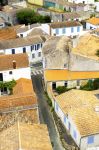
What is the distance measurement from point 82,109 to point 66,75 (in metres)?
10.9

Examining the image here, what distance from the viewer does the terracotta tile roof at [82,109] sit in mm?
38031

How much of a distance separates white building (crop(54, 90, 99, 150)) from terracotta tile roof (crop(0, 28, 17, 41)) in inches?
1000

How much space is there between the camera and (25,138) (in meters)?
34.5

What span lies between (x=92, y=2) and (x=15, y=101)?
208 ft

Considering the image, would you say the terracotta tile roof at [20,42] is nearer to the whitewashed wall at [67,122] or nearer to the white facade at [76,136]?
the whitewashed wall at [67,122]

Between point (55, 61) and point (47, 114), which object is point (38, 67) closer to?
point (55, 61)

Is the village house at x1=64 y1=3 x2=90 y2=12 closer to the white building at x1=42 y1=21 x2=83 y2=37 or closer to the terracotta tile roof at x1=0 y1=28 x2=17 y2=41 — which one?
the white building at x1=42 y1=21 x2=83 y2=37


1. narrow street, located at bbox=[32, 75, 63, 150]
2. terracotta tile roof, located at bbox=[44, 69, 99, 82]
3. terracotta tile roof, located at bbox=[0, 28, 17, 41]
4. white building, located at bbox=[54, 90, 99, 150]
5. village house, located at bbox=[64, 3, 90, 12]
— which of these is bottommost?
narrow street, located at bbox=[32, 75, 63, 150]

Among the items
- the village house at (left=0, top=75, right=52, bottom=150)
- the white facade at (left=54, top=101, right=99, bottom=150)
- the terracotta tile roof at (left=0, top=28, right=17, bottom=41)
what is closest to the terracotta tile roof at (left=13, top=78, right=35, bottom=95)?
the village house at (left=0, top=75, right=52, bottom=150)

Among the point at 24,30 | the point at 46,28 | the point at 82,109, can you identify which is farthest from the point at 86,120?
the point at 46,28

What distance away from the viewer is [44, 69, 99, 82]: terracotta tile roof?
49969 mm

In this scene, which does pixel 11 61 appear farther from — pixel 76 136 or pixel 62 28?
pixel 62 28

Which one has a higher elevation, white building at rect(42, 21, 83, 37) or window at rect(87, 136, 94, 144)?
white building at rect(42, 21, 83, 37)

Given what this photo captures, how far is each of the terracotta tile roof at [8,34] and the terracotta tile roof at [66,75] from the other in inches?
703
